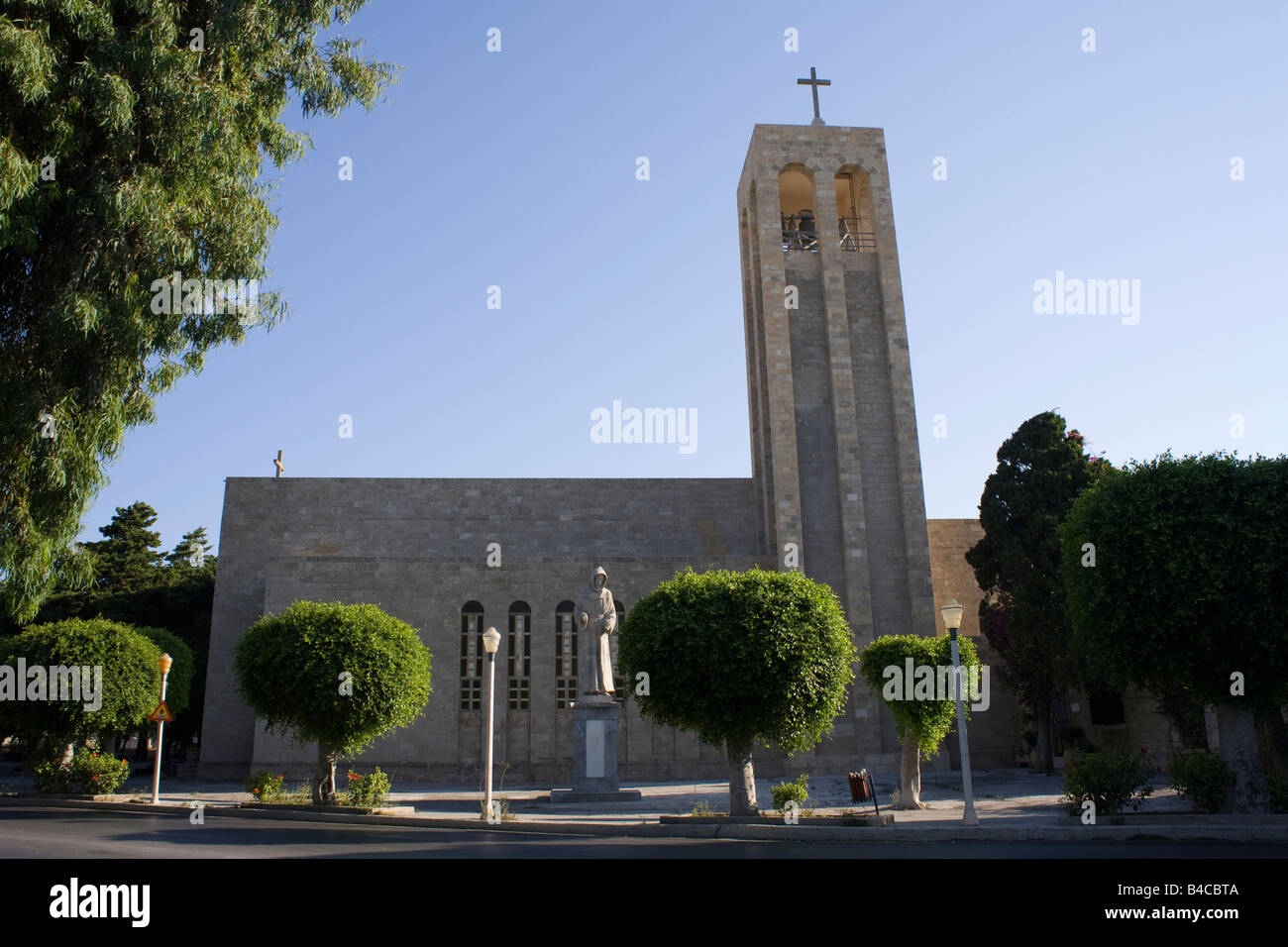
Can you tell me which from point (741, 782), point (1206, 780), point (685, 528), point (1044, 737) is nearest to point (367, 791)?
point (741, 782)

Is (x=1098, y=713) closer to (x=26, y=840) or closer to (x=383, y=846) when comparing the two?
(x=383, y=846)

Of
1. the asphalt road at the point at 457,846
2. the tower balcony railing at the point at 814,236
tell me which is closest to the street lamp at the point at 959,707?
the asphalt road at the point at 457,846

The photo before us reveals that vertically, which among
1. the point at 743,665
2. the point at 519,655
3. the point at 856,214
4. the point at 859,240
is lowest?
the point at 743,665

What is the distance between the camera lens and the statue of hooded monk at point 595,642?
2292 centimetres

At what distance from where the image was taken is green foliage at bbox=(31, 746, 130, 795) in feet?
79.4

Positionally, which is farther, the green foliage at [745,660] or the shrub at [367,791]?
the shrub at [367,791]

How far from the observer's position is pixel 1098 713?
1307 inches

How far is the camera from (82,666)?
25625 millimetres

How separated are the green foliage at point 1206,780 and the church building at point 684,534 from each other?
16.3m

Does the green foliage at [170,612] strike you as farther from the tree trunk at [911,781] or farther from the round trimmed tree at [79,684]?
the tree trunk at [911,781]

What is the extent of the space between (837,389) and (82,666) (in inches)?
1090

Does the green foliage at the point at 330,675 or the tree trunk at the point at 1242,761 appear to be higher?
the green foliage at the point at 330,675

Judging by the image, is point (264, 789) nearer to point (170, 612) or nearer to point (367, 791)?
point (367, 791)

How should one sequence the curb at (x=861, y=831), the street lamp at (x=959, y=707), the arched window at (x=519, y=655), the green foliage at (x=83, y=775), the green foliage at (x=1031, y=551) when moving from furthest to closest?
the arched window at (x=519, y=655) → the green foliage at (x=1031, y=551) → the green foliage at (x=83, y=775) → the street lamp at (x=959, y=707) → the curb at (x=861, y=831)
